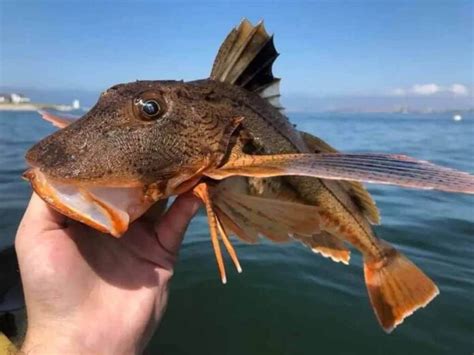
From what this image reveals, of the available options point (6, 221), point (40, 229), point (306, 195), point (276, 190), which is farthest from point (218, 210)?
point (6, 221)

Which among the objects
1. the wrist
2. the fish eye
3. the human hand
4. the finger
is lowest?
the wrist

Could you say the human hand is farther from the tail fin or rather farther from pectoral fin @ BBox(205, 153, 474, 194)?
the tail fin

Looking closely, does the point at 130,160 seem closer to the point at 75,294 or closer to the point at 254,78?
the point at 75,294

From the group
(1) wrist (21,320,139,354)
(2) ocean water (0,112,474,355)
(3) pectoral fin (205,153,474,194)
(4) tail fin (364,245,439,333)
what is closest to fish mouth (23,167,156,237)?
(3) pectoral fin (205,153,474,194)

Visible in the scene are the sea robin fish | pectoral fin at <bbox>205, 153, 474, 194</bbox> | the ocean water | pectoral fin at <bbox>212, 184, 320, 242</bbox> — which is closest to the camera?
pectoral fin at <bbox>205, 153, 474, 194</bbox>

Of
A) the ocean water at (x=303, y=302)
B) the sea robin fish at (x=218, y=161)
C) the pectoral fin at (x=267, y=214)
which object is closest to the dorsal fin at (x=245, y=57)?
the sea robin fish at (x=218, y=161)

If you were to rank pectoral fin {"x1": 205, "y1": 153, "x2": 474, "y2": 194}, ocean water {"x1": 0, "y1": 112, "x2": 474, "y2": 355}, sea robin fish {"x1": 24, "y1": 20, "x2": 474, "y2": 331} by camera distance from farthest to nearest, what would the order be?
ocean water {"x1": 0, "y1": 112, "x2": 474, "y2": 355}, sea robin fish {"x1": 24, "y1": 20, "x2": 474, "y2": 331}, pectoral fin {"x1": 205, "y1": 153, "x2": 474, "y2": 194}

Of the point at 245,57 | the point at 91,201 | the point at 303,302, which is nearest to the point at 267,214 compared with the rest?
the point at 91,201
